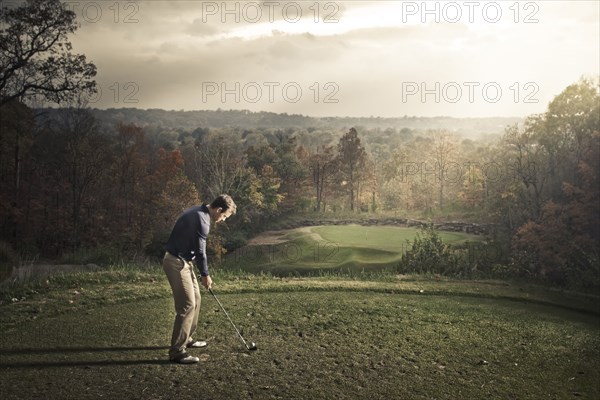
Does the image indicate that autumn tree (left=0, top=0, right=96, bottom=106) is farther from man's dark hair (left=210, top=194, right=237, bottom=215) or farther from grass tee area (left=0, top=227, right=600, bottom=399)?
man's dark hair (left=210, top=194, right=237, bottom=215)

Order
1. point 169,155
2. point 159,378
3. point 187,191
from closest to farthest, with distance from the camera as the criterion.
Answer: point 159,378, point 187,191, point 169,155

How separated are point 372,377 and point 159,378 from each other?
2.20m

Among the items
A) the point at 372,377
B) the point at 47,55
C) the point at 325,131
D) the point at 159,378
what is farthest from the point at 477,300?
the point at 47,55

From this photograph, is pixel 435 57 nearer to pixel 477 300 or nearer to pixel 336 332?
pixel 477 300

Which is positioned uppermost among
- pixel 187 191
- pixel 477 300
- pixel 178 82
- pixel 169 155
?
pixel 178 82

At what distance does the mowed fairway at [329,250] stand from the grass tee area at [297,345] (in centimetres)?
698

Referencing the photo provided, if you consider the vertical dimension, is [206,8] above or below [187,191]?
above

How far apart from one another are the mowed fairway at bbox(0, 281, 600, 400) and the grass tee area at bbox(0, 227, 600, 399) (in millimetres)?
19


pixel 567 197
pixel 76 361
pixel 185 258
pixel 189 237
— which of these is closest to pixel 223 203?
pixel 189 237

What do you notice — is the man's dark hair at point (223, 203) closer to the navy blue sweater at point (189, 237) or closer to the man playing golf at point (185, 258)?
the man playing golf at point (185, 258)

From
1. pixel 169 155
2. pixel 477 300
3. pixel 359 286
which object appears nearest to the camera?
pixel 477 300

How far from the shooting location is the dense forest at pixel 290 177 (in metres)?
17.8

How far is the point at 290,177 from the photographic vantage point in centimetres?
1889

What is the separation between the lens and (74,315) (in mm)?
7258
